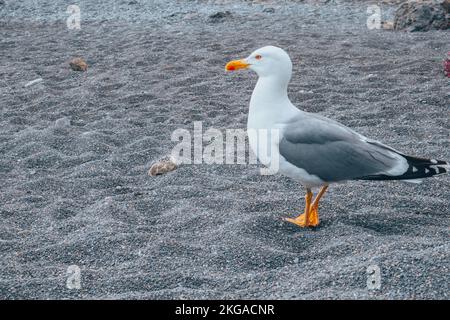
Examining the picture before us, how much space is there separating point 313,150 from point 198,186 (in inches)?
38.8

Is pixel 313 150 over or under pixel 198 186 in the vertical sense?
over

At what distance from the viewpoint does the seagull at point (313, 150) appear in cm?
315

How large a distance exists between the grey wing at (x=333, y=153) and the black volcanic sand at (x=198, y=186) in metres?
0.32

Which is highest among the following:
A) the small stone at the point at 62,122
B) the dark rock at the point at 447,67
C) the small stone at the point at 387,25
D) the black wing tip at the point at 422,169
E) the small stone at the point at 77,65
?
the black wing tip at the point at 422,169

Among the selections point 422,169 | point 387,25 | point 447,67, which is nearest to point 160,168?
point 422,169

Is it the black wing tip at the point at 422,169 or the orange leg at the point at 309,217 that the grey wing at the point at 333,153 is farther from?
the orange leg at the point at 309,217

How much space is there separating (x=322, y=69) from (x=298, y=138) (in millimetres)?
3760

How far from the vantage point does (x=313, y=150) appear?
3232 millimetres

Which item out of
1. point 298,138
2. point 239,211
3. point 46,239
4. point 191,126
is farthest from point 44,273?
point 191,126

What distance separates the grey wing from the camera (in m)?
3.17

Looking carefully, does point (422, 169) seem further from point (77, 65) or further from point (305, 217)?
point (77, 65)

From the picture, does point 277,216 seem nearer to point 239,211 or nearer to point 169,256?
point 239,211

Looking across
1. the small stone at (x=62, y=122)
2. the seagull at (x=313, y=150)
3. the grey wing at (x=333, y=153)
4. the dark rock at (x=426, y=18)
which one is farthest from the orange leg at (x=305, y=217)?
the dark rock at (x=426, y=18)

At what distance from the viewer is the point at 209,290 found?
8.64ft
